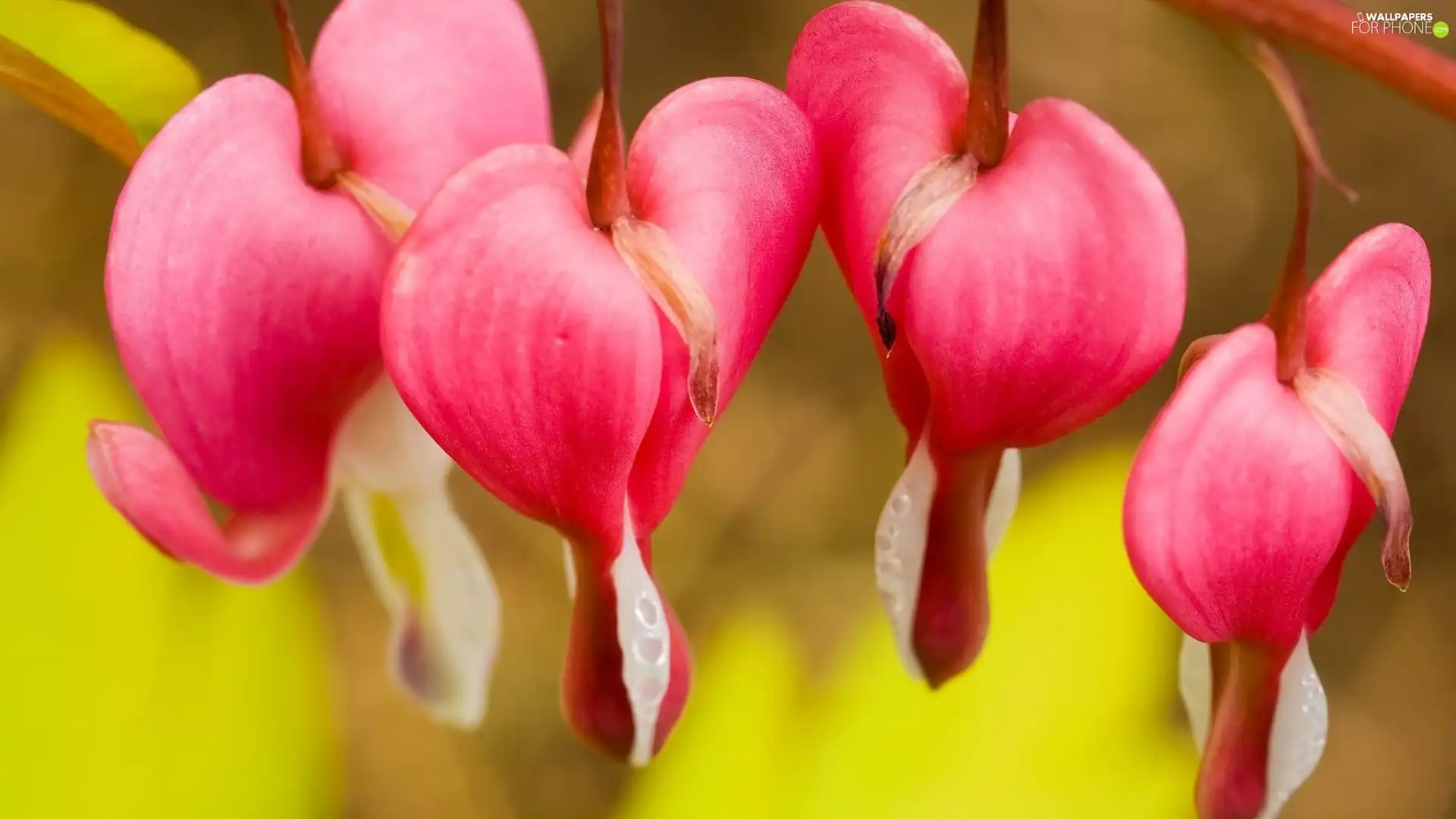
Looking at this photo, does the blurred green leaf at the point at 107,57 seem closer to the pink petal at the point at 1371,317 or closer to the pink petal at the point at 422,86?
the pink petal at the point at 422,86

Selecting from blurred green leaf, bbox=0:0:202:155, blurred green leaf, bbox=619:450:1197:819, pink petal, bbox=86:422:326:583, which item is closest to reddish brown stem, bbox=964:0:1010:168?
pink petal, bbox=86:422:326:583

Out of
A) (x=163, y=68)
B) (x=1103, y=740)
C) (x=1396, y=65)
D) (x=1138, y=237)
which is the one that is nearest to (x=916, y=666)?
(x=1138, y=237)

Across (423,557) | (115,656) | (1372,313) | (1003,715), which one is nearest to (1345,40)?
(1372,313)

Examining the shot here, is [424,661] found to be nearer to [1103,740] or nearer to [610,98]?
[610,98]

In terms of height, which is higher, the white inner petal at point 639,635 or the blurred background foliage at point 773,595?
the white inner petal at point 639,635

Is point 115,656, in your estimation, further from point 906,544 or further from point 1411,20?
point 1411,20

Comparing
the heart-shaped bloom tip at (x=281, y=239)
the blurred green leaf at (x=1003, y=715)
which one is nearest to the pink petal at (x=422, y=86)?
the heart-shaped bloom tip at (x=281, y=239)
